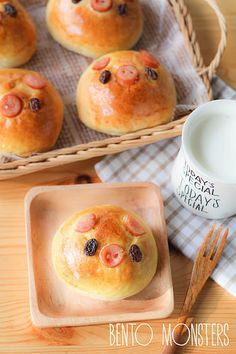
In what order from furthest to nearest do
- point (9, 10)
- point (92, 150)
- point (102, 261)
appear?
1. point (9, 10)
2. point (92, 150)
3. point (102, 261)

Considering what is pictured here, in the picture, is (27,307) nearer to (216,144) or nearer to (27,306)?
(27,306)

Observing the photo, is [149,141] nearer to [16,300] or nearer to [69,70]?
[69,70]

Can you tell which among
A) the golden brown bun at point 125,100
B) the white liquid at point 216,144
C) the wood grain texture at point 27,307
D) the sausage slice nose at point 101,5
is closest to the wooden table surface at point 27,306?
the wood grain texture at point 27,307

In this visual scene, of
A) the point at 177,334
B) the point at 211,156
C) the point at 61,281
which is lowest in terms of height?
the point at 177,334

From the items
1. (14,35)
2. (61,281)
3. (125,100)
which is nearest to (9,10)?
(14,35)

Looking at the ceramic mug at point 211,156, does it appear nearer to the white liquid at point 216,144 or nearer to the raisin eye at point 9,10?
the white liquid at point 216,144

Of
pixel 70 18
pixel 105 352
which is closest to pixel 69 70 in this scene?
pixel 70 18

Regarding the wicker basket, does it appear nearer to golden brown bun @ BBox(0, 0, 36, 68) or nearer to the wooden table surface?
the wooden table surface
